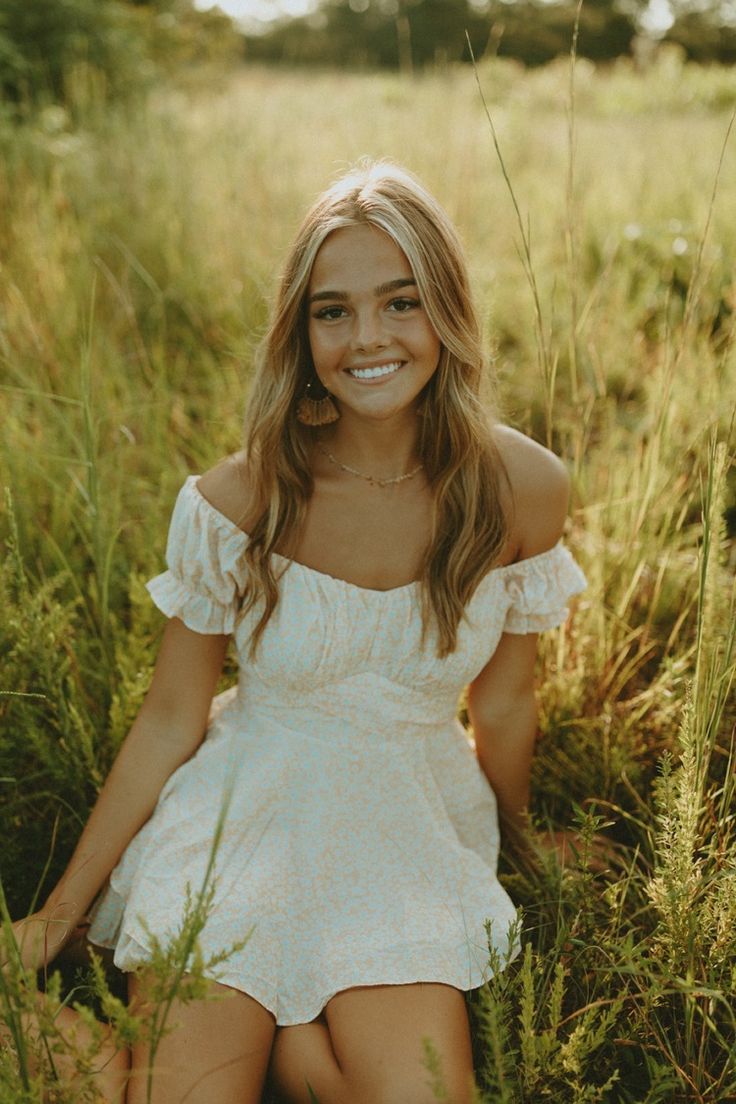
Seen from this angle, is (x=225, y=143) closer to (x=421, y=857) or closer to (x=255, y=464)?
(x=255, y=464)

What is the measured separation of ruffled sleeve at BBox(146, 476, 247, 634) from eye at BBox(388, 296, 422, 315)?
49 centimetres

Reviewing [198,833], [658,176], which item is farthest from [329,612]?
[658,176]

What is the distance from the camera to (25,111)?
3.98m

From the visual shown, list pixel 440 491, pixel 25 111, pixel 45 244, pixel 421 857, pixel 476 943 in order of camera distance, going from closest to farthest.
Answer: pixel 476 943
pixel 421 857
pixel 440 491
pixel 45 244
pixel 25 111

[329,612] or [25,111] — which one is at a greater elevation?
[25,111]

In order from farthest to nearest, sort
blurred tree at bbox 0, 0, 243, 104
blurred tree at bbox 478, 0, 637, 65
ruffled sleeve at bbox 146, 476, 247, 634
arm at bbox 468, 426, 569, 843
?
blurred tree at bbox 478, 0, 637, 65
blurred tree at bbox 0, 0, 243, 104
arm at bbox 468, 426, 569, 843
ruffled sleeve at bbox 146, 476, 247, 634

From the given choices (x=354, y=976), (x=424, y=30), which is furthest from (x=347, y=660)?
(x=424, y=30)

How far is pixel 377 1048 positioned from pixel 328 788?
44 cm

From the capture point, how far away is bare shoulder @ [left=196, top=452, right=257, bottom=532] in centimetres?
166

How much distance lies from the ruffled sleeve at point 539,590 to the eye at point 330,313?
58cm

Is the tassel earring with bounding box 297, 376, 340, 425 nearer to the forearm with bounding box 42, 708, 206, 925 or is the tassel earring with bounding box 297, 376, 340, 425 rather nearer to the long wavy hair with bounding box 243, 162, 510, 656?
the long wavy hair with bounding box 243, 162, 510, 656

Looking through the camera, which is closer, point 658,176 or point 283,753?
point 283,753

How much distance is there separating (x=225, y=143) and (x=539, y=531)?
Answer: 3.13m

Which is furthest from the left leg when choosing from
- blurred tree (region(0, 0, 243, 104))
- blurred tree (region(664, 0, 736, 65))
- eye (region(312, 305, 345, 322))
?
blurred tree (region(664, 0, 736, 65))
